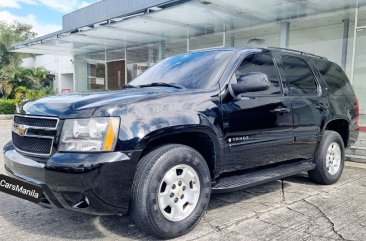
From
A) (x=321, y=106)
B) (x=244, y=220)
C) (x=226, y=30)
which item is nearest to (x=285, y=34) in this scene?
(x=226, y=30)

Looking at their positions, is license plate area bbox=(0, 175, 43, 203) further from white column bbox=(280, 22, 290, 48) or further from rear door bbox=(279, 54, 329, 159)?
white column bbox=(280, 22, 290, 48)

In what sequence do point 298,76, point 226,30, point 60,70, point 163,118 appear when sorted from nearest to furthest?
point 163,118 < point 298,76 < point 226,30 < point 60,70

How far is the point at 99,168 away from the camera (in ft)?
8.82

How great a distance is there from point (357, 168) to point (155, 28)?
9.48 meters

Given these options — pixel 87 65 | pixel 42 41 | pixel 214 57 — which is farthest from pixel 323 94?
pixel 87 65

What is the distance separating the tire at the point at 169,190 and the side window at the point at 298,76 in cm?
187

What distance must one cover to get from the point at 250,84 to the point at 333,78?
2410 mm

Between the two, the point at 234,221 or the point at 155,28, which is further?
the point at 155,28

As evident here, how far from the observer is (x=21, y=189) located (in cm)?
300

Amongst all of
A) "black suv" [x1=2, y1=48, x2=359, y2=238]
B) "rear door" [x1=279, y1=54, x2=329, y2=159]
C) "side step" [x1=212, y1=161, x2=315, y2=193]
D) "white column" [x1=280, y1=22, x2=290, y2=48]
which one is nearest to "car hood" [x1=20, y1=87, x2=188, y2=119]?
"black suv" [x1=2, y1=48, x2=359, y2=238]

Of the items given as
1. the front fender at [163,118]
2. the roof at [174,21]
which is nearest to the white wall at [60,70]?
the roof at [174,21]

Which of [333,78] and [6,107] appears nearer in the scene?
[333,78]

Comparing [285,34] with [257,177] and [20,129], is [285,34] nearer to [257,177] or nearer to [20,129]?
[257,177]

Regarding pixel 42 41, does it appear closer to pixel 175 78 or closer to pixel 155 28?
pixel 155 28
